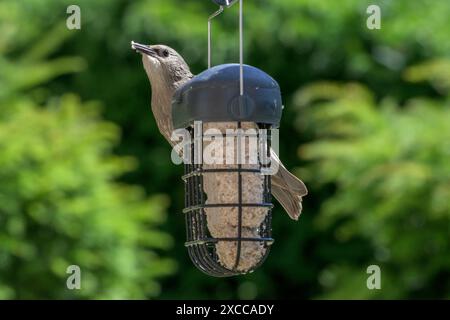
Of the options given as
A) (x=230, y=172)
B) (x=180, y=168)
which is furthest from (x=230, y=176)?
(x=180, y=168)

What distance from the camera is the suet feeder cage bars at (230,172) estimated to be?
5.47 metres

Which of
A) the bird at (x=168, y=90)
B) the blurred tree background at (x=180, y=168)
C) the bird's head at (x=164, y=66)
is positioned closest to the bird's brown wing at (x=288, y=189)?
the bird at (x=168, y=90)

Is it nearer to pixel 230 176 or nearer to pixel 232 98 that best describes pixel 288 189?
pixel 230 176

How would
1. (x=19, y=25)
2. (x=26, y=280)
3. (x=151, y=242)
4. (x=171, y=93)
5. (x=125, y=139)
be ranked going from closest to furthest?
(x=171, y=93) < (x=26, y=280) < (x=151, y=242) < (x=19, y=25) < (x=125, y=139)

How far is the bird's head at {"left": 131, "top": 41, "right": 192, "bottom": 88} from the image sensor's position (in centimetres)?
662

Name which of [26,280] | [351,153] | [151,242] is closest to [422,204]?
[351,153]

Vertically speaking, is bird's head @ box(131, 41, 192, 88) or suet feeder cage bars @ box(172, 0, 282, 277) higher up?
bird's head @ box(131, 41, 192, 88)

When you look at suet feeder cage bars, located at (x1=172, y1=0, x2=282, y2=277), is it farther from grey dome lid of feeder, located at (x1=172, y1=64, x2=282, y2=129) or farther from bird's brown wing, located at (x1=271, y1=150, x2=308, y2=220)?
bird's brown wing, located at (x1=271, y1=150, x2=308, y2=220)

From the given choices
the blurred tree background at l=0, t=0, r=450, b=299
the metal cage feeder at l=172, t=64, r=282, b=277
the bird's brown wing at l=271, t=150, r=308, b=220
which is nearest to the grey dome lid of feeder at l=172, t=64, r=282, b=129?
the metal cage feeder at l=172, t=64, r=282, b=277

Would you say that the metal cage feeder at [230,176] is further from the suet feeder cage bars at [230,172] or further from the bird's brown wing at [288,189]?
the bird's brown wing at [288,189]

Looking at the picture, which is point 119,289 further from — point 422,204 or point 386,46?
point 386,46

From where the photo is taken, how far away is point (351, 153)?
1078cm

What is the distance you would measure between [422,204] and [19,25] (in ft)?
16.2

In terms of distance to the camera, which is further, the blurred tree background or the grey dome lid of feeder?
the blurred tree background
